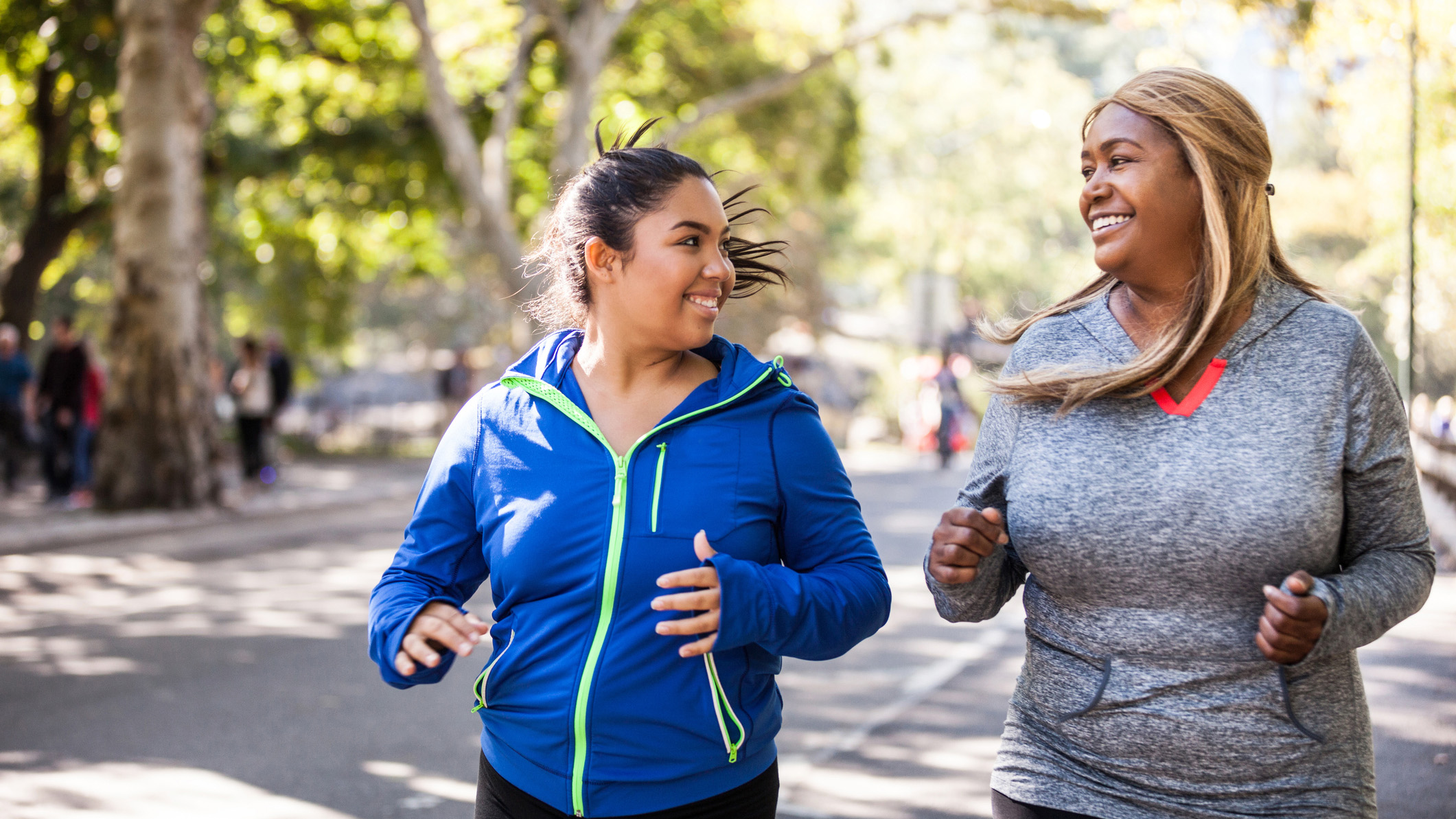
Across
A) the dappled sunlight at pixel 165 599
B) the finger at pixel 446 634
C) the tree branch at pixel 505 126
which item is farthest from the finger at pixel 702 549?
the tree branch at pixel 505 126

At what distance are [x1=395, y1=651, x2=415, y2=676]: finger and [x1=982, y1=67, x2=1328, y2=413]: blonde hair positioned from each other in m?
1.19

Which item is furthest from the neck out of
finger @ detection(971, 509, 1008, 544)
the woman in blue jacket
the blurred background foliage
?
the blurred background foliage

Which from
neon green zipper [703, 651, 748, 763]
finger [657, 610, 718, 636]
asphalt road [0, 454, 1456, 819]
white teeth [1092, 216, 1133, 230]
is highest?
white teeth [1092, 216, 1133, 230]

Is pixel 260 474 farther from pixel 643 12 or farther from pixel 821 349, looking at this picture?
pixel 821 349

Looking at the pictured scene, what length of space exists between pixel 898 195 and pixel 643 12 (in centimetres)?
2926

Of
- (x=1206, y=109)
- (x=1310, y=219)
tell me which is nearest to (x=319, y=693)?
(x=1206, y=109)

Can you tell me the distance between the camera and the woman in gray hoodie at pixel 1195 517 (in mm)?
2117

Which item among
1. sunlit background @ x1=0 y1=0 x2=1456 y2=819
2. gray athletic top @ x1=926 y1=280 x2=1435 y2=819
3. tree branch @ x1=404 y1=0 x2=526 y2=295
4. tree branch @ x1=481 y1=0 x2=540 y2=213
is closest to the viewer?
gray athletic top @ x1=926 y1=280 x2=1435 y2=819

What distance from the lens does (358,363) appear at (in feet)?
203

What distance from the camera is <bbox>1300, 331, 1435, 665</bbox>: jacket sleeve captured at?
2.12 metres

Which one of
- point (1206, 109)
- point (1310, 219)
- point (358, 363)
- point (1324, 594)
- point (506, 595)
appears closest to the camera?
point (1324, 594)

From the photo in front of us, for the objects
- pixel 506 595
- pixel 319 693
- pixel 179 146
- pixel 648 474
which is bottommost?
A: pixel 319 693

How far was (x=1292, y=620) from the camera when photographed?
2000 mm

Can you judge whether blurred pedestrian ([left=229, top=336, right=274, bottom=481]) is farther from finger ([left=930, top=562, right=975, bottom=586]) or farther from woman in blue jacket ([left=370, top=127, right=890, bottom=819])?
finger ([left=930, top=562, right=975, bottom=586])
